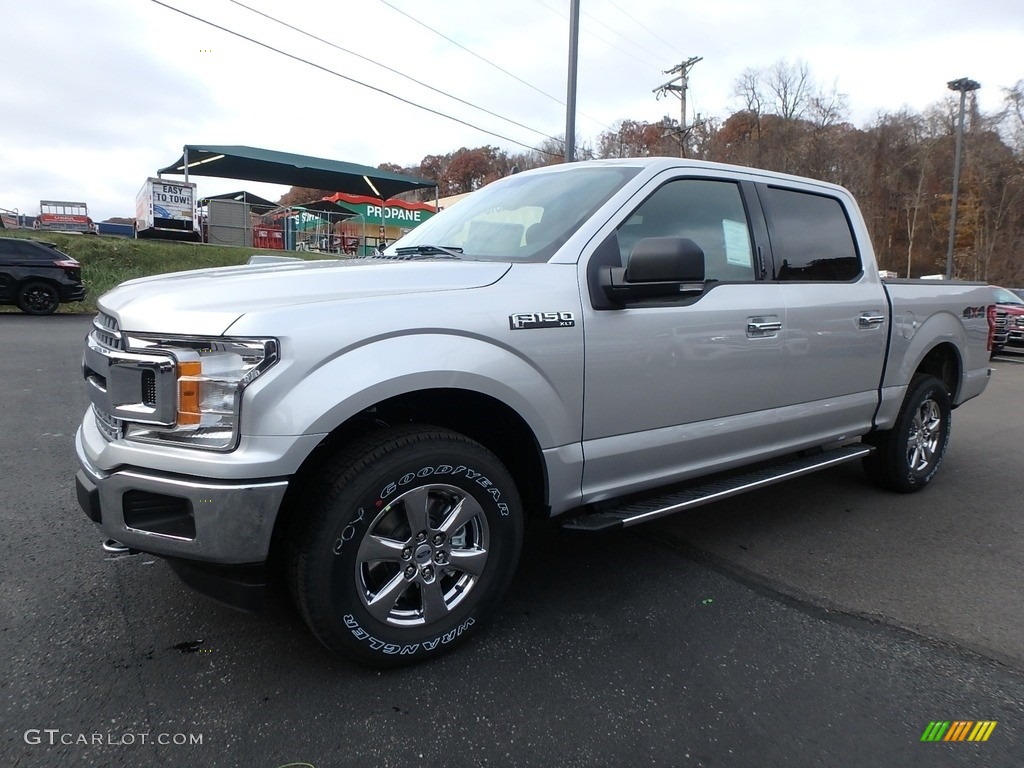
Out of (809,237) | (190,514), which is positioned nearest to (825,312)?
(809,237)

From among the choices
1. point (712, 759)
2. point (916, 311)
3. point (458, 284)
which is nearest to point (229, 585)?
point (458, 284)

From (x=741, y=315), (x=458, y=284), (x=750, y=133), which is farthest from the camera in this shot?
(x=750, y=133)

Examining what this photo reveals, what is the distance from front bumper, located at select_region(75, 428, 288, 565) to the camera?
207 centimetres

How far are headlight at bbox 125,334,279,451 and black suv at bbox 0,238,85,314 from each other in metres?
15.9

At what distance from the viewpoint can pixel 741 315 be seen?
331cm

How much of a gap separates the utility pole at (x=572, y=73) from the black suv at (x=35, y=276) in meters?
11.3

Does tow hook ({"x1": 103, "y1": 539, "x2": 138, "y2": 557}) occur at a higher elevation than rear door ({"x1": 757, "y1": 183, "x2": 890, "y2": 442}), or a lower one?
lower

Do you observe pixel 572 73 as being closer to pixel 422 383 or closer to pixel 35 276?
pixel 35 276

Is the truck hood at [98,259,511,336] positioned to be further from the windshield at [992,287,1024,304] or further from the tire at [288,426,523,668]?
the windshield at [992,287,1024,304]

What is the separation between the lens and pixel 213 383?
2.11m

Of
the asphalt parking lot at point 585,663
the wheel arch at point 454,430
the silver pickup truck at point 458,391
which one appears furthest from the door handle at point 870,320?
the wheel arch at point 454,430

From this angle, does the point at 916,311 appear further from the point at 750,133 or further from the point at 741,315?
the point at 750,133

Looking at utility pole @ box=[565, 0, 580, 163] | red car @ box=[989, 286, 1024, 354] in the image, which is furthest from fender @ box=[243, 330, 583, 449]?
red car @ box=[989, 286, 1024, 354]

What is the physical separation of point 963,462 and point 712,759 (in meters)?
4.89
